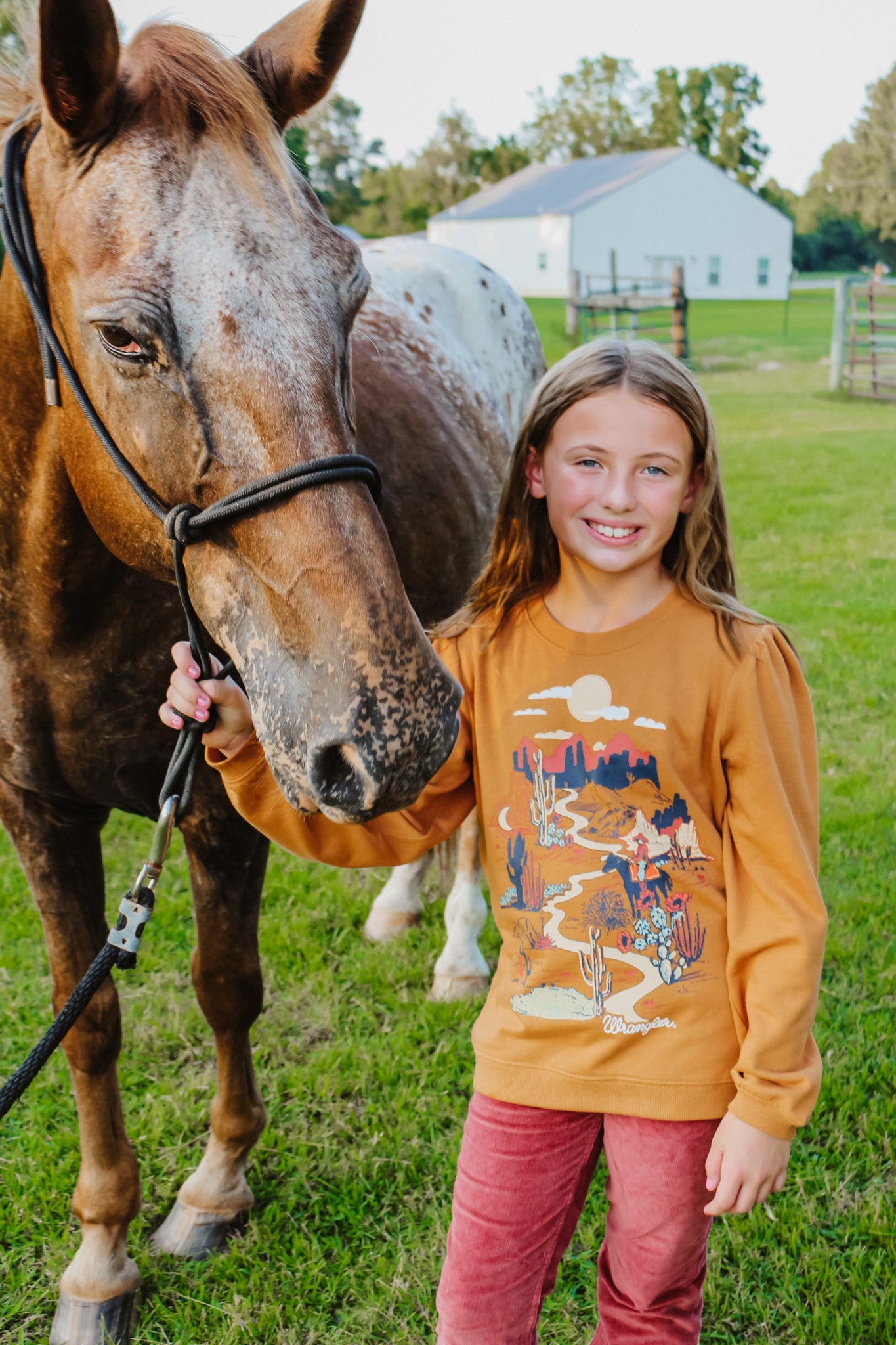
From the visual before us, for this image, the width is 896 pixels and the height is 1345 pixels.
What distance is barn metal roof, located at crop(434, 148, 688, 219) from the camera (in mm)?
46500

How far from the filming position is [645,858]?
1562 millimetres

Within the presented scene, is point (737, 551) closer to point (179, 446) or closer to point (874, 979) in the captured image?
point (874, 979)

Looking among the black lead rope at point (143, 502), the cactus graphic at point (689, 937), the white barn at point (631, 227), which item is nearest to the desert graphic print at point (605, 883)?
the cactus graphic at point (689, 937)

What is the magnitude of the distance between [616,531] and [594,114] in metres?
79.0

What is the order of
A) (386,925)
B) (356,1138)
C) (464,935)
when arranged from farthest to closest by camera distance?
(386,925) < (464,935) < (356,1138)

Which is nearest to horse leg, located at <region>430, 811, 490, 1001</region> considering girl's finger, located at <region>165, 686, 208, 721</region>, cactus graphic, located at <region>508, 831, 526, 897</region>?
cactus graphic, located at <region>508, 831, 526, 897</region>

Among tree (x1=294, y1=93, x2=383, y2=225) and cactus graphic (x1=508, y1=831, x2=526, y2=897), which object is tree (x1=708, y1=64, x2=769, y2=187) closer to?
tree (x1=294, y1=93, x2=383, y2=225)

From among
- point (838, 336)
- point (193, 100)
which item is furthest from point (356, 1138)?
point (838, 336)

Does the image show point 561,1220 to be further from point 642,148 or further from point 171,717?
point 642,148

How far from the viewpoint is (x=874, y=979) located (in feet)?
10.6

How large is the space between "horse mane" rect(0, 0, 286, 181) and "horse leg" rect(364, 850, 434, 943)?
2518 mm

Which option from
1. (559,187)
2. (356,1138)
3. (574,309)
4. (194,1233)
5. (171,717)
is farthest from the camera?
(559,187)

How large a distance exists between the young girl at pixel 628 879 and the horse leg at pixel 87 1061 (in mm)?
774

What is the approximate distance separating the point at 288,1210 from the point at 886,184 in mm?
68805
